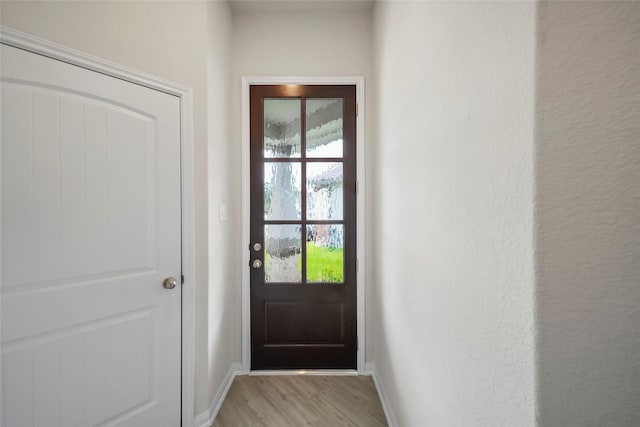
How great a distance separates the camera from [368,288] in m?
2.03

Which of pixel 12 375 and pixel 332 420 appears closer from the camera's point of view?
pixel 12 375

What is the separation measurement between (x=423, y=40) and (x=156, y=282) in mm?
1704

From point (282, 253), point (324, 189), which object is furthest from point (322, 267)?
point (324, 189)

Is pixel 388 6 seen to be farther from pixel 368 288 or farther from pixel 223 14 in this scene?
pixel 368 288

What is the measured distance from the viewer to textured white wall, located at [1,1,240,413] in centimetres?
116

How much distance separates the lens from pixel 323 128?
2045mm

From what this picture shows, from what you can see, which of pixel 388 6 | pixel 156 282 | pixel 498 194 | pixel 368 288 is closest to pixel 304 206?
pixel 368 288

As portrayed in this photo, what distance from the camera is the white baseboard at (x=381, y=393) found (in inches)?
60.2

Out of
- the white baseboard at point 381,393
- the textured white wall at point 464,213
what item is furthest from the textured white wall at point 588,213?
the white baseboard at point 381,393

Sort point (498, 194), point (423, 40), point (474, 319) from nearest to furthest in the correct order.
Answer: point (498, 194) < point (474, 319) < point (423, 40)

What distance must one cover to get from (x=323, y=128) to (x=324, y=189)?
0.48 meters

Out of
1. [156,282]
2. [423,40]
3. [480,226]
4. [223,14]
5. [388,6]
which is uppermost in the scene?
[223,14]

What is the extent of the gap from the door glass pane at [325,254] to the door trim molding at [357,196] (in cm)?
15

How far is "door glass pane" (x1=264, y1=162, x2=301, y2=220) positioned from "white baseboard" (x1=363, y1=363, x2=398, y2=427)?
1.32m
